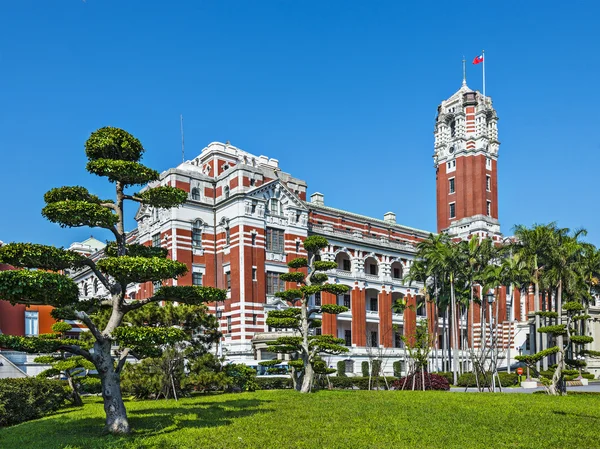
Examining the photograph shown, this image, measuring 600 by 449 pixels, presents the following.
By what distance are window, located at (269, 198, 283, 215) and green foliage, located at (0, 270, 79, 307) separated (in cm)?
3835

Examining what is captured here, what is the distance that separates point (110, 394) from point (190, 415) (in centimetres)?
452

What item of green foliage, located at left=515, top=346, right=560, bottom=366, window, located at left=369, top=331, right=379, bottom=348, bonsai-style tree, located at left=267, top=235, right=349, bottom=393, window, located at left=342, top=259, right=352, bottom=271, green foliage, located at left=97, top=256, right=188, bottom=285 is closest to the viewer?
green foliage, located at left=97, top=256, right=188, bottom=285

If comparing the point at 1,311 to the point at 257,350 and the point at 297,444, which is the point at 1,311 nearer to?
the point at 257,350

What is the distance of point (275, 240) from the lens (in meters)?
54.4

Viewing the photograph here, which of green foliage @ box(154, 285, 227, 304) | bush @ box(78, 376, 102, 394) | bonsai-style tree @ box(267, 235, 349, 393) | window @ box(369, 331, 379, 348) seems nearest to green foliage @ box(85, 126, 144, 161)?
green foliage @ box(154, 285, 227, 304)

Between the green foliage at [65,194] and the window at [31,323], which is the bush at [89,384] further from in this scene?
the window at [31,323]

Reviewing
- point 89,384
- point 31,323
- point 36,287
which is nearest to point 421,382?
point 89,384

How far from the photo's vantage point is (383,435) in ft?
54.2

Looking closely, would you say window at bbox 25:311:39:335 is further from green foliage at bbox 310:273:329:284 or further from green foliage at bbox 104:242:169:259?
green foliage at bbox 104:242:169:259

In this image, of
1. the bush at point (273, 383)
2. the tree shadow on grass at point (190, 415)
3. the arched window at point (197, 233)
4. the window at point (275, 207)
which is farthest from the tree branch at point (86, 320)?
the window at point (275, 207)

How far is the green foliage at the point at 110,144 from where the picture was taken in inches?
728

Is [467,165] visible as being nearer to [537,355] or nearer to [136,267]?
[537,355]

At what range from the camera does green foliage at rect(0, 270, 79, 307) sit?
15.1m

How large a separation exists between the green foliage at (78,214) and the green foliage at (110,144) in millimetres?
2280
